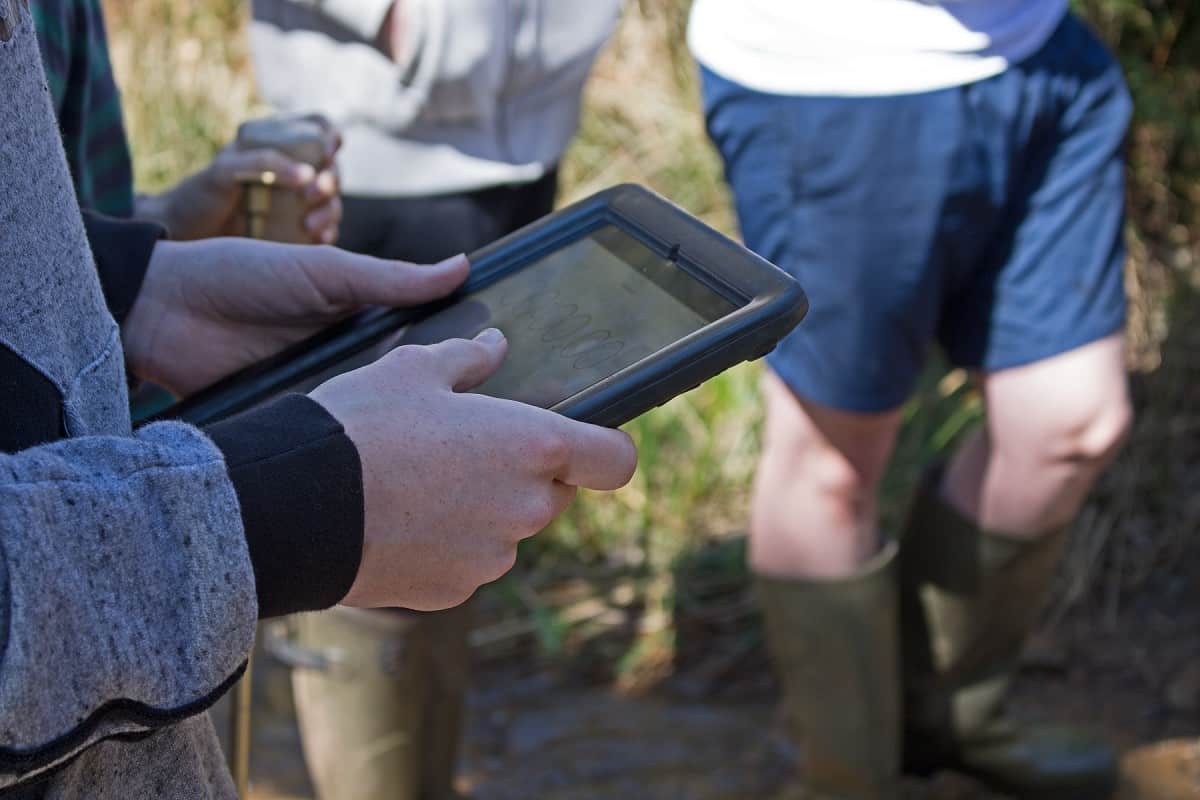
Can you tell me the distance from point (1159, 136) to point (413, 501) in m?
2.97

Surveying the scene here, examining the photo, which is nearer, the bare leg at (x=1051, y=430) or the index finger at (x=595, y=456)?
the index finger at (x=595, y=456)

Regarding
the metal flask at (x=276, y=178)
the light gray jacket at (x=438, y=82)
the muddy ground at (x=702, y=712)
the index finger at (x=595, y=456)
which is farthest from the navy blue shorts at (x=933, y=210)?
the index finger at (x=595, y=456)

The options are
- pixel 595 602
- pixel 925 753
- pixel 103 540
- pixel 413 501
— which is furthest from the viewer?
pixel 595 602

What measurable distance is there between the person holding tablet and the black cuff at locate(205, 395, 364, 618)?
1.21 m

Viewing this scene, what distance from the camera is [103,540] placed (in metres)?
0.70

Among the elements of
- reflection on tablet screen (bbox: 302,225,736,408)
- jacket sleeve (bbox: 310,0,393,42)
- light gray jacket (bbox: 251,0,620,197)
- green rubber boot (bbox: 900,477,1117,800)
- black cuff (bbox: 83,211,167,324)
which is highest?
reflection on tablet screen (bbox: 302,225,736,408)

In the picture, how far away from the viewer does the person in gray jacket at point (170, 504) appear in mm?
695

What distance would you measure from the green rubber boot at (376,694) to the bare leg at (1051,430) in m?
0.79

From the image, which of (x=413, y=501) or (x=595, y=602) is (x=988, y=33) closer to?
(x=413, y=501)

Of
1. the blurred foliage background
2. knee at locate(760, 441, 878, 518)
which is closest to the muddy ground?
the blurred foliage background

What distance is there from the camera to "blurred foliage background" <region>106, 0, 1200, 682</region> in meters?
2.88

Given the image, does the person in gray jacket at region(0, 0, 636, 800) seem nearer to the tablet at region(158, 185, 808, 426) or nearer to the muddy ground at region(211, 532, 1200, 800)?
the tablet at region(158, 185, 808, 426)

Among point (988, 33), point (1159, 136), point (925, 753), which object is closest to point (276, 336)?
point (988, 33)

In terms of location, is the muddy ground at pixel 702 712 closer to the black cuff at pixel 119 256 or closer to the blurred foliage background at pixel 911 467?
the blurred foliage background at pixel 911 467
